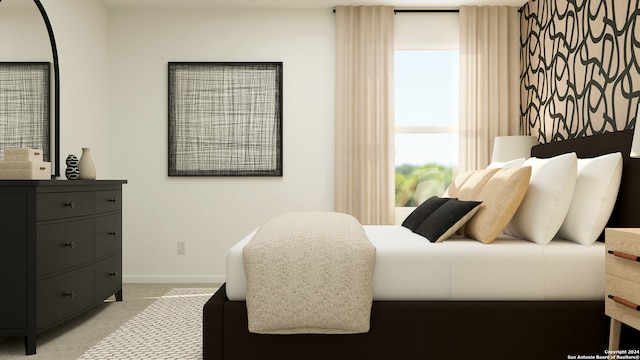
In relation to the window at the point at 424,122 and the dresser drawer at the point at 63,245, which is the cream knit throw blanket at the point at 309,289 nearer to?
the dresser drawer at the point at 63,245

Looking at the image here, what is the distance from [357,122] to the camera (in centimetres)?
466

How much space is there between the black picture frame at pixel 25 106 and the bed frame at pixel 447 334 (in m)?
1.92

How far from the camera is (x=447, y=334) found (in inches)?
84.7

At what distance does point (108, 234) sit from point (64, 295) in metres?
0.70

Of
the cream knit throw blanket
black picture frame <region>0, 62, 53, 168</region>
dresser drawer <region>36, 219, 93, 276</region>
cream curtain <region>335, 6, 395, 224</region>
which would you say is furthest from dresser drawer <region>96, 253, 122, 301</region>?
cream curtain <region>335, 6, 395, 224</region>

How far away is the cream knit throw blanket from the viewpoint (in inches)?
80.9

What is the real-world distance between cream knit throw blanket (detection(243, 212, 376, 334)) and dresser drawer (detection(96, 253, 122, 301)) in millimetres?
1764

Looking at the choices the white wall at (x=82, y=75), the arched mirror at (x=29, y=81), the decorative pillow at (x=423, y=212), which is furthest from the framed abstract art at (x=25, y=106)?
the decorative pillow at (x=423, y=212)

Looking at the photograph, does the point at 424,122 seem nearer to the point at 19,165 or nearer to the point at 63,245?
the point at 63,245

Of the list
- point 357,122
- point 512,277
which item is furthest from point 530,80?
point 512,277

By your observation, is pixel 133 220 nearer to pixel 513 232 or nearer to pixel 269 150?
pixel 269 150

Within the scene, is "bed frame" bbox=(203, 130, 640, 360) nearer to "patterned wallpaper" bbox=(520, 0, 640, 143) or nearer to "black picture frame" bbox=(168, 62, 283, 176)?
"patterned wallpaper" bbox=(520, 0, 640, 143)

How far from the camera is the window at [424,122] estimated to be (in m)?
Result: 4.80

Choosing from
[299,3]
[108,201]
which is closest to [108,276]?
[108,201]
